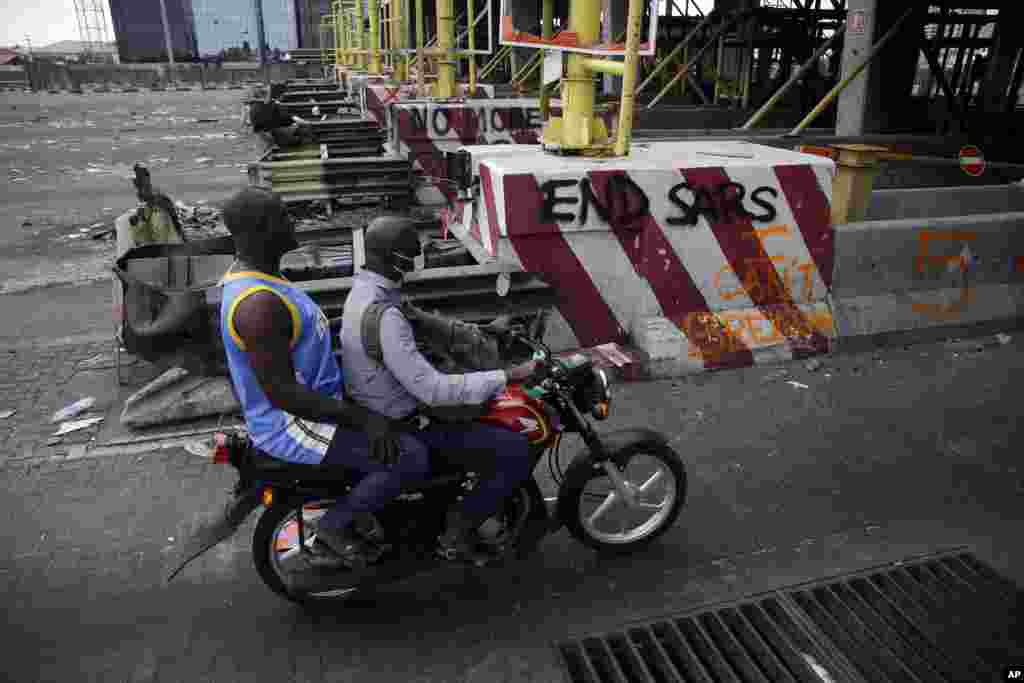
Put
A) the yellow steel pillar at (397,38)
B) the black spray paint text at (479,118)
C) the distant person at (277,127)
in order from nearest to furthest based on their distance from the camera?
the black spray paint text at (479,118), the distant person at (277,127), the yellow steel pillar at (397,38)

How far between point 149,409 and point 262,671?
255 centimetres

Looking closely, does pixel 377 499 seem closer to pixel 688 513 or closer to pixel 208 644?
pixel 208 644

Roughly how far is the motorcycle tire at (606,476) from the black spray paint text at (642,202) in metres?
2.13

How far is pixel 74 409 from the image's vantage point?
16.1 ft

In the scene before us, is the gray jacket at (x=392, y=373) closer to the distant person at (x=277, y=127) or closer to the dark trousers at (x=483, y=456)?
the dark trousers at (x=483, y=456)

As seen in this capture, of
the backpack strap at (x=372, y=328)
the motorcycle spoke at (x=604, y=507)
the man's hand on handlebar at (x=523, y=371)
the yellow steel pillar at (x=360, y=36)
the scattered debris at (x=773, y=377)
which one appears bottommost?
the scattered debris at (x=773, y=377)

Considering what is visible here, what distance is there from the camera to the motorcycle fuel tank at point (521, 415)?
9.90 ft

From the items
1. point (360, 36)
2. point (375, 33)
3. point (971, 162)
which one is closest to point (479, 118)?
point (971, 162)

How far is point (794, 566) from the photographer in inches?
130

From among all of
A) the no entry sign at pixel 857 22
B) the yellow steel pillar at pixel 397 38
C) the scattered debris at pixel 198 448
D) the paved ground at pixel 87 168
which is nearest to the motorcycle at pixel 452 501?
the scattered debris at pixel 198 448

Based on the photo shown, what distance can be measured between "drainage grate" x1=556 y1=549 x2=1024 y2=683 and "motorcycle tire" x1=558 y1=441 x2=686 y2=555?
0.47m

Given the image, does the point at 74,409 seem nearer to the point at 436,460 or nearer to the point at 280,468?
the point at 280,468

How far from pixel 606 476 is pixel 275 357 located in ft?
5.36

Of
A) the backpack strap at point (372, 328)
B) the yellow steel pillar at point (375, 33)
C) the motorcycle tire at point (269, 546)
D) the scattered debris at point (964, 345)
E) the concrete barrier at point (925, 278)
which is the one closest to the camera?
the backpack strap at point (372, 328)
